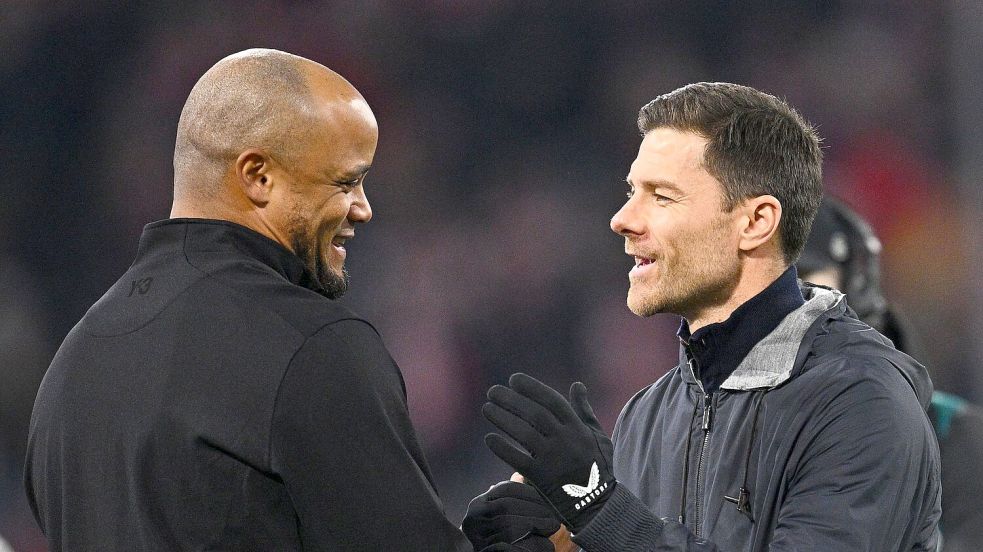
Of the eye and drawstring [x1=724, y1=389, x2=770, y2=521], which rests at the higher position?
the eye

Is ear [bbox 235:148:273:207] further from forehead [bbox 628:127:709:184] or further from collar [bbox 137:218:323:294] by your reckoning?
forehead [bbox 628:127:709:184]

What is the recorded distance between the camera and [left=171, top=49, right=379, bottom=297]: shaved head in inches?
55.4

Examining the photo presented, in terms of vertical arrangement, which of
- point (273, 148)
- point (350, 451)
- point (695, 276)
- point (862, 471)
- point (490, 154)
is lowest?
point (862, 471)

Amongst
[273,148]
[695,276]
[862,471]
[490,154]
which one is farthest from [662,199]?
[490,154]

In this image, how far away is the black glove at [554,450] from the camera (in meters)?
1.53

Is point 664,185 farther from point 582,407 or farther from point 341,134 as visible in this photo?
point 341,134

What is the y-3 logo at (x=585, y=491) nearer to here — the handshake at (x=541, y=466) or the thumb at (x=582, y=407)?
the handshake at (x=541, y=466)

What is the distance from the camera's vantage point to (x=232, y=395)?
1220 millimetres

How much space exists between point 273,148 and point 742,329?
799 millimetres

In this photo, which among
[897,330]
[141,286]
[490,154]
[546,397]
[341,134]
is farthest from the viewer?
[490,154]

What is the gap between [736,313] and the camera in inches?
69.0

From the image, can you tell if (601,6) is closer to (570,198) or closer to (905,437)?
(570,198)

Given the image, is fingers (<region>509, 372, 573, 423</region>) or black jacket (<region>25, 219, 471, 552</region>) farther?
fingers (<region>509, 372, 573, 423</region>)

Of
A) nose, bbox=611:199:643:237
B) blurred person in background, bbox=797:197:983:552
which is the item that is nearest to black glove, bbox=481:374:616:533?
nose, bbox=611:199:643:237
